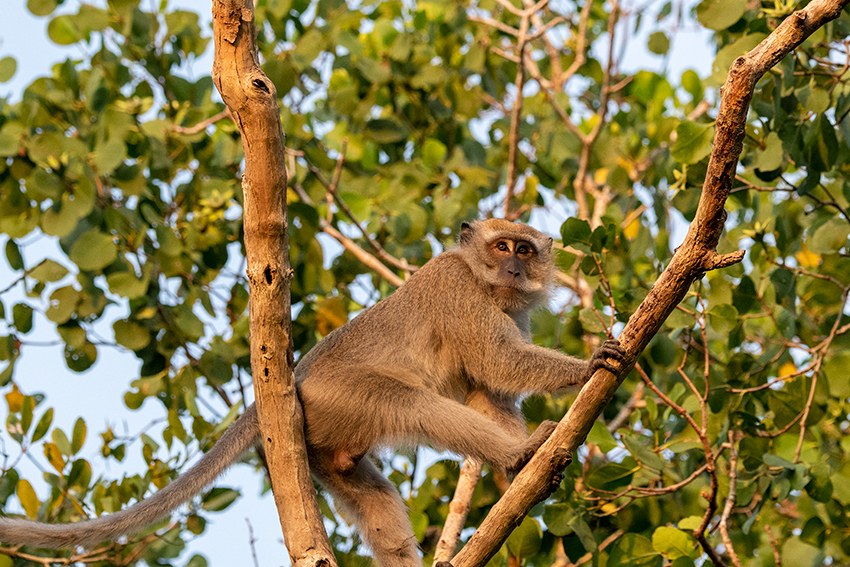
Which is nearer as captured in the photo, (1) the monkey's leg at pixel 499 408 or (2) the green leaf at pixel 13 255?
(1) the monkey's leg at pixel 499 408

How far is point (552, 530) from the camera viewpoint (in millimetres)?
5168

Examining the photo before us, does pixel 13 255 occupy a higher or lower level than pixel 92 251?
higher

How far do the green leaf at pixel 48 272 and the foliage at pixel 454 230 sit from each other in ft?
0.08

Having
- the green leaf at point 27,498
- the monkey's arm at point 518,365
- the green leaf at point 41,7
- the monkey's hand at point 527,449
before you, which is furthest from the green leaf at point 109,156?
the monkey's hand at point 527,449

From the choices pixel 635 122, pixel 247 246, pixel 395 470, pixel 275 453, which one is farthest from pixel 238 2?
pixel 635 122

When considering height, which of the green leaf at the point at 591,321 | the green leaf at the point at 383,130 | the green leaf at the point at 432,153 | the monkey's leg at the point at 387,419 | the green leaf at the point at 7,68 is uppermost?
the green leaf at the point at 7,68

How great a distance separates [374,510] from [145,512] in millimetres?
1407

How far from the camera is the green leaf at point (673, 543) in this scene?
4965mm

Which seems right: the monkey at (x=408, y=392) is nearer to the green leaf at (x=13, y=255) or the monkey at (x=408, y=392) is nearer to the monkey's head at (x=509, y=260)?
the monkey's head at (x=509, y=260)

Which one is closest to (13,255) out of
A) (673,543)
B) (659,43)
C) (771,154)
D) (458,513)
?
(458,513)

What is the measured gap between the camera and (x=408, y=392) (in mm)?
4980

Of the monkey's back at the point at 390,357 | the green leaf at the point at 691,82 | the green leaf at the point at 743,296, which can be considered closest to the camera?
the monkey's back at the point at 390,357

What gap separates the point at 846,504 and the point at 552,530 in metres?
2.18

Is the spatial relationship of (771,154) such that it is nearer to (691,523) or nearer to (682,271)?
(682,271)
